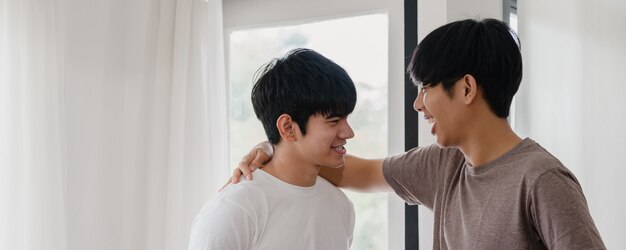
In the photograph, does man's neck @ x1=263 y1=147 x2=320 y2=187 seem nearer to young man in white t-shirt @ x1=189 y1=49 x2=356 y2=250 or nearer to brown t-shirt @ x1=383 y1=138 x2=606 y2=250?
young man in white t-shirt @ x1=189 y1=49 x2=356 y2=250

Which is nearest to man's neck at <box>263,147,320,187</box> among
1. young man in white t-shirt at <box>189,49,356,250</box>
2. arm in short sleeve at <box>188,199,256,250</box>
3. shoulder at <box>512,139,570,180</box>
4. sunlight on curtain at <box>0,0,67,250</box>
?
young man in white t-shirt at <box>189,49,356,250</box>

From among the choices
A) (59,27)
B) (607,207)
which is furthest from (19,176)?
(607,207)

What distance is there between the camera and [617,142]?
1.53 meters

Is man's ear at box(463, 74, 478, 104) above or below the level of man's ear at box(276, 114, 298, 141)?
above

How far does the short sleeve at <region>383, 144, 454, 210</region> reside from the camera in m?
1.54

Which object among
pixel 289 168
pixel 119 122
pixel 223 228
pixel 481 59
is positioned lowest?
pixel 223 228

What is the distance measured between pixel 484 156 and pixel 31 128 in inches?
47.7

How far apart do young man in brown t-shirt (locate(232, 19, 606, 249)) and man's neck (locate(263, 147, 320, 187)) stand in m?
0.04

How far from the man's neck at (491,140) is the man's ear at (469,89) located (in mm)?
62

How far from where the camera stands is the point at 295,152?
146 centimetres

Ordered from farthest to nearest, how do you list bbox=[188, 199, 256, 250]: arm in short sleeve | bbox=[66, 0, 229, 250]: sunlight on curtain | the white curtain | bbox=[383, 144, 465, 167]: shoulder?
bbox=[66, 0, 229, 250]: sunlight on curtain, the white curtain, bbox=[383, 144, 465, 167]: shoulder, bbox=[188, 199, 256, 250]: arm in short sleeve

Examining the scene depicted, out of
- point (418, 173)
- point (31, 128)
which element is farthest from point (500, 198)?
point (31, 128)

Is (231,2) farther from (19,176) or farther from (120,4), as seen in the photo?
(19,176)

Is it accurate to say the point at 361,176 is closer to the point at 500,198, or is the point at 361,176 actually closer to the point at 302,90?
the point at 302,90
